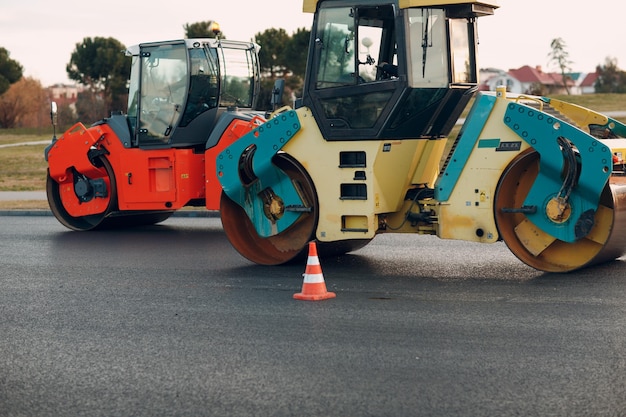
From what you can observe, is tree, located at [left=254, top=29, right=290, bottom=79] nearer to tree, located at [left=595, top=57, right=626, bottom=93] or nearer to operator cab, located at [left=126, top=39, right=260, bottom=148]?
tree, located at [left=595, top=57, right=626, bottom=93]

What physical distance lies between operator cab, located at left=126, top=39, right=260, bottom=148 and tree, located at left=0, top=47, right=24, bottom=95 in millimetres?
47482

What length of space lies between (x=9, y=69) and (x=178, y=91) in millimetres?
49135

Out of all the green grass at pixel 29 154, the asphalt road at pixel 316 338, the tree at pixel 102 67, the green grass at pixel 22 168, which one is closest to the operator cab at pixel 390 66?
the asphalt road at pixel 316 338

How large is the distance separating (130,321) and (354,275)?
2.93 metres

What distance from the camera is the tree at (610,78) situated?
65.5m

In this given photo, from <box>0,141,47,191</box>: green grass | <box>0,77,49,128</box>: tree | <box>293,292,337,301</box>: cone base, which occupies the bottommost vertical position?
<box>0,141,47,191</box>: green grass

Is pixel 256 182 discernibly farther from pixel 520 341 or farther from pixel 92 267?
pixel 520 341

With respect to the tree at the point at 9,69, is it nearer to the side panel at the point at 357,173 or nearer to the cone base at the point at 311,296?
the side panel at the point at 357,173

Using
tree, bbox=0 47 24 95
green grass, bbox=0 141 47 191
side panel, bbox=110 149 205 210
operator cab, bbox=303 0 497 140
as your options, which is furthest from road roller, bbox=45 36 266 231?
tree, bbox=0 47 24 95

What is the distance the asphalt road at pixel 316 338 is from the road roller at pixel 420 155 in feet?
1.57

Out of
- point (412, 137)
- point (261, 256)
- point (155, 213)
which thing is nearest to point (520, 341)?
point (412, 137)

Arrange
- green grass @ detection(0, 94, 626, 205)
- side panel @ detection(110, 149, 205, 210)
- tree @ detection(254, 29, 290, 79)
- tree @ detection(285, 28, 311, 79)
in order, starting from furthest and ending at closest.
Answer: tree @ detection(254, 29, 290, 79)
tree @ detection(285, 28, 311, 79)
green grass @ detection(0, 94, 626, 205)
side panel @ detection(110, 149, 205, 210)

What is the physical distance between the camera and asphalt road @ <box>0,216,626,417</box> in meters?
6.22

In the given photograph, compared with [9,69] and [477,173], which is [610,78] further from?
[477,173]
